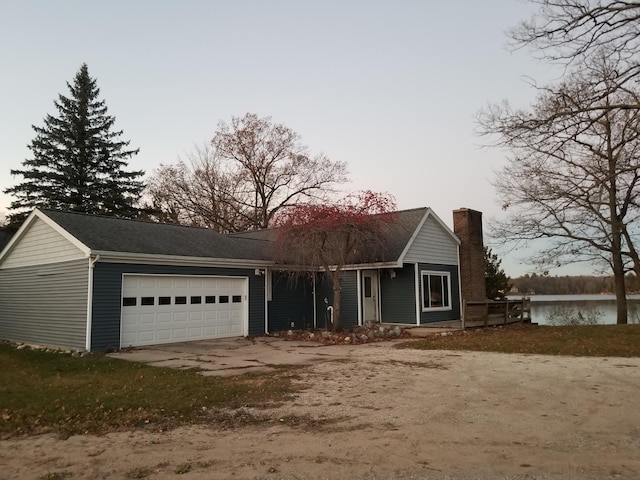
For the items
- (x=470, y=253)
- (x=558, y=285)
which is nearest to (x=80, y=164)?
(x=470, y=253)

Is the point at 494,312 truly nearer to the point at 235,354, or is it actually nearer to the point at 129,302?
the point at 235,354

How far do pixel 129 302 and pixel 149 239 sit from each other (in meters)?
2.45

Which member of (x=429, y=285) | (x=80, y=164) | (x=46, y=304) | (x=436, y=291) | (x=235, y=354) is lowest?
(x=235, y=354)

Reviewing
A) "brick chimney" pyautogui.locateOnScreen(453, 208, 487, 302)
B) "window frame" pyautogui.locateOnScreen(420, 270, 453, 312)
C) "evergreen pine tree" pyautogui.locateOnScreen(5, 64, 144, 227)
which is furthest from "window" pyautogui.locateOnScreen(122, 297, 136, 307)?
"evergreen pine tree" pyautogui.locateOnScreen(5, 64, 144, 227)

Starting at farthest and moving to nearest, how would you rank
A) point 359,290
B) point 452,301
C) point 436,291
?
1. point 452,301
2. point 436,291
3. point 359,290

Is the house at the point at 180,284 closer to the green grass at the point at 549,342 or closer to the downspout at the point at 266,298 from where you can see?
the downspout at the point at 266,298

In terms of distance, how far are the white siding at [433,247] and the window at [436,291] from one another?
1.98 feet

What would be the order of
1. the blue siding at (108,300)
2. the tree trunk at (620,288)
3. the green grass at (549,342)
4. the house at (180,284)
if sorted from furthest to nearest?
the tree trunk at (620,288), the house at (180,284), the blue siding at (108,300), the green grass at (549,342)

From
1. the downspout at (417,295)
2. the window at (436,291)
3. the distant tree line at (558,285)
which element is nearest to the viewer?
the downspout at (417,295)

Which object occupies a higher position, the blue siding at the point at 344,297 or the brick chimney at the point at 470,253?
the brick chimney at the point at 470,253

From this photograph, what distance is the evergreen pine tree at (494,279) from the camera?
2812 centimetres

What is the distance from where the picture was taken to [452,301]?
2159cm

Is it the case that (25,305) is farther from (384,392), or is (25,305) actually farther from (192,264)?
(384,392)

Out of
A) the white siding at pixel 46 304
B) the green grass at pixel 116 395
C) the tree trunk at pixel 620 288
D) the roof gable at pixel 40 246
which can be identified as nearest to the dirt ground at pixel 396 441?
the green grass at pixel 116 395
